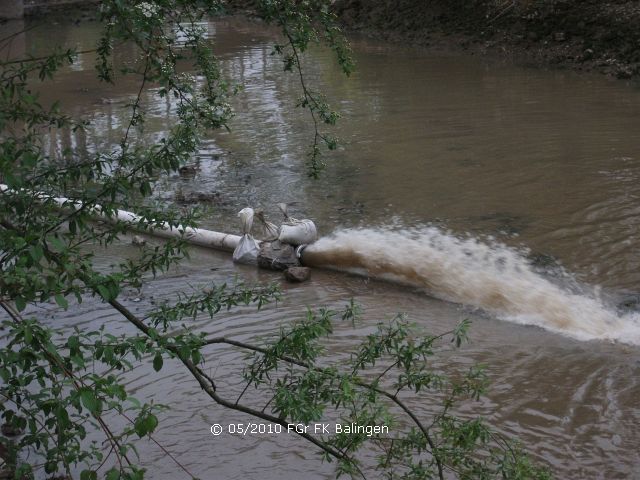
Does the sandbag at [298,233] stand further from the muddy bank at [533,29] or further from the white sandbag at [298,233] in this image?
the muddy bank at [533,29]

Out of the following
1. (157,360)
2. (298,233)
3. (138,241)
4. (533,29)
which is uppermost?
(157,360)

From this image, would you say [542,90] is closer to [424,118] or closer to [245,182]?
[424,118]

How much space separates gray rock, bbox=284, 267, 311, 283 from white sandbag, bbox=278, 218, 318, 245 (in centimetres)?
43

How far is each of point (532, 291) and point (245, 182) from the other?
14.4 feet

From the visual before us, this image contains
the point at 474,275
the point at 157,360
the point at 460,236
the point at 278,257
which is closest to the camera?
the point at 157,360

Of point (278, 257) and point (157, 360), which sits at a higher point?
point (157, 360)

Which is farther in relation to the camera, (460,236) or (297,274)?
(460,236)

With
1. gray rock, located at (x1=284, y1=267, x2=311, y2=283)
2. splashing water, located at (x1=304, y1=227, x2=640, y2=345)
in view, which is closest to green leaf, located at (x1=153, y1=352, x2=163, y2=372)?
splashing water, located at (x1=304, y1=227, x2=640, y2=345)

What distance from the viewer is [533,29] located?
56.1 ft

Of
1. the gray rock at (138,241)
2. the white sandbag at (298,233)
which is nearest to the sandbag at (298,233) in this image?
the white sandbag at (298,233)

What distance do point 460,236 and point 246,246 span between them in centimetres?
207

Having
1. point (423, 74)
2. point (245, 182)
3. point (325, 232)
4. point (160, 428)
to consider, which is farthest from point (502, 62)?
point (160, 428)

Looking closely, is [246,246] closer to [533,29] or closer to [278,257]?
[278,257]

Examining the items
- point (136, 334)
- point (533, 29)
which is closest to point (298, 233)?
point (136, 334)
